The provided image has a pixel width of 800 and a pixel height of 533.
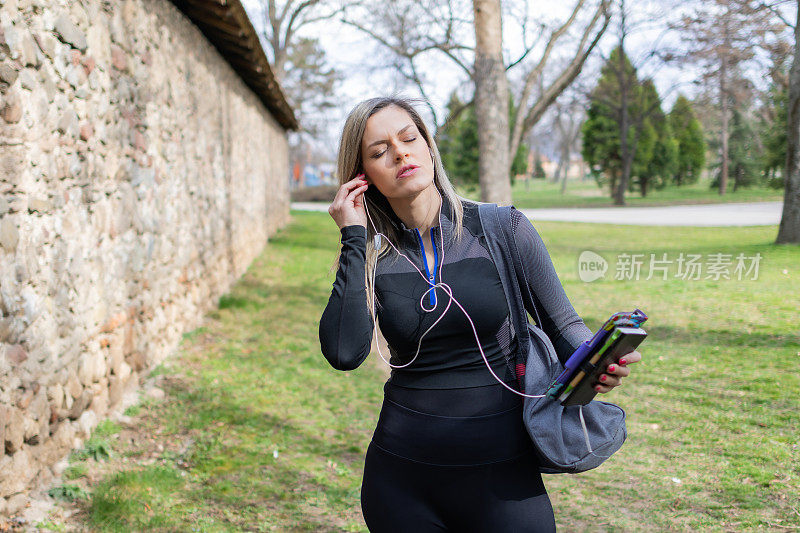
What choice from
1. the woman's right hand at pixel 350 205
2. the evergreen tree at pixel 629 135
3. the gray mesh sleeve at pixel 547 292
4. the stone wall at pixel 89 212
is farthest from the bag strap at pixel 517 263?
the evergreen tree at pixel 629 135

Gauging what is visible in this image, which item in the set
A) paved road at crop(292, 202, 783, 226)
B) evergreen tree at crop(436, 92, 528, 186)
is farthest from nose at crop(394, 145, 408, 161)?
evergreen tree at crop(436, 92, 528, 186)

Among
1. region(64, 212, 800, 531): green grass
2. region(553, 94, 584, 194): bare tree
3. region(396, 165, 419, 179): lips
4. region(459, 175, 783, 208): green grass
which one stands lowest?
region(64, 212, 800, 531): green grass

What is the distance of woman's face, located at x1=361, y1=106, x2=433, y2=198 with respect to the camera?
1840 mm

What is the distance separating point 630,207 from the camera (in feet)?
88.0

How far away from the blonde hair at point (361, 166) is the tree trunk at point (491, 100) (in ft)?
24.1

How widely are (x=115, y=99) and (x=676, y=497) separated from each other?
183 inches

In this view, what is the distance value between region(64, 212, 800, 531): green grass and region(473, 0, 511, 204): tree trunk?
2206mm

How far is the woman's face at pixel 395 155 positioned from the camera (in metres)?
1.84

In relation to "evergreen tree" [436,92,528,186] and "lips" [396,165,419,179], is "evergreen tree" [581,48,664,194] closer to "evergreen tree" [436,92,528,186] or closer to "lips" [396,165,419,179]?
"evergreen tree" [436,92,528,186]

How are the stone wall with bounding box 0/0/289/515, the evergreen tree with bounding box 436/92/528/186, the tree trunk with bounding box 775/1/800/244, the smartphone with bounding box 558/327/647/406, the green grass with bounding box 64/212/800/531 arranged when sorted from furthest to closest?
the evergreen tree with bounding box 436/92/528/186
the tree trunk with bounding box 775/1/800/244
the green grass with bounding box 64/212/800/531
the stone wall with bounding box 0/0/289/515
the smartphone with bounding box 558/327/647/406

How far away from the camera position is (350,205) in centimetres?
184

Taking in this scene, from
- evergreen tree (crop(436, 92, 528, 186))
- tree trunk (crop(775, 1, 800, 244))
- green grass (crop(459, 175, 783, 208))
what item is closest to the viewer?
tree trunk (crop(775, 1, 800, 244))

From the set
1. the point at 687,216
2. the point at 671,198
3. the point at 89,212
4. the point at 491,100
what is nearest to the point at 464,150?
the point at 671,198

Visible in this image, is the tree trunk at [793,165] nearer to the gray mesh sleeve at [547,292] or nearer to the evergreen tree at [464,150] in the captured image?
the gray mesh sleeve at [547,292]
